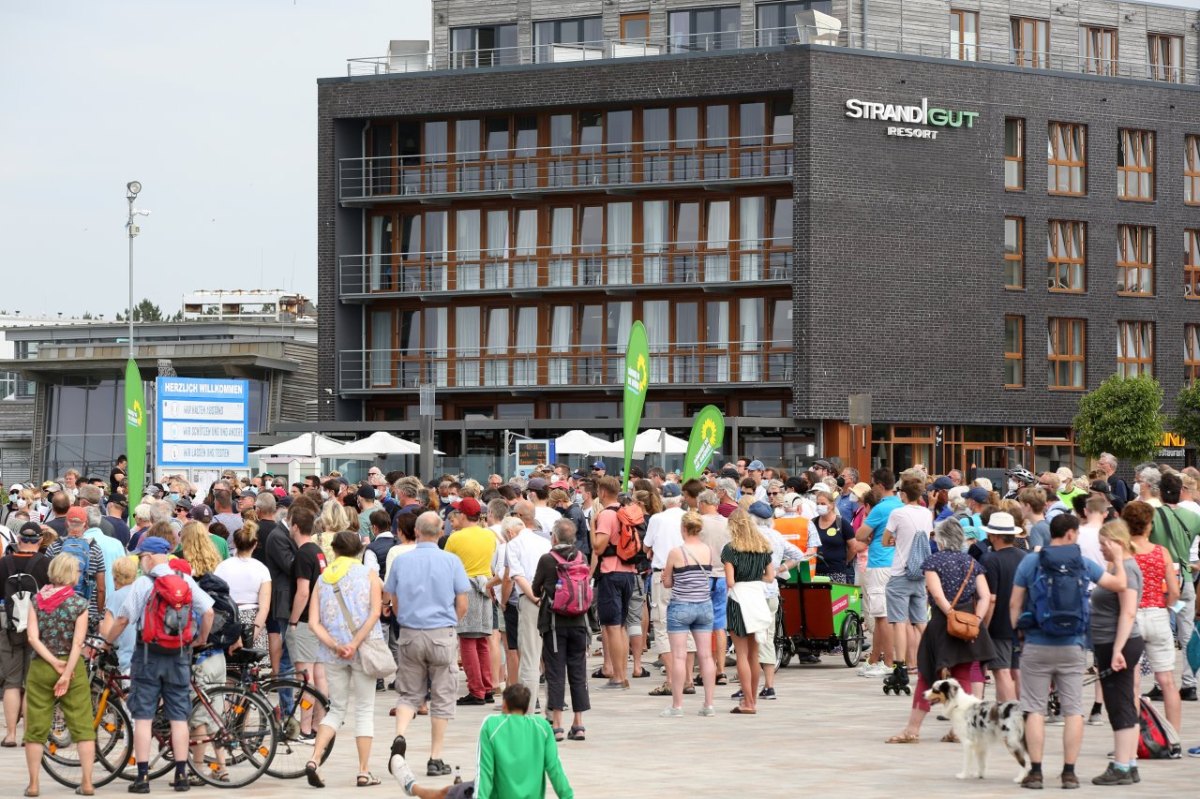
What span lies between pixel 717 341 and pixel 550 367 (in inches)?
192

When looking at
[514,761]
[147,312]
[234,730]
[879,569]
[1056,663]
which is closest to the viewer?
Result: [514,761]

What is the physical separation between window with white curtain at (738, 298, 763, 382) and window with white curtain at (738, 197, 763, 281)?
33.5 inches

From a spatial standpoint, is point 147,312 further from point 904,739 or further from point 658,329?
point 904,739

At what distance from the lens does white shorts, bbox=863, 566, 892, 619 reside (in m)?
19.0

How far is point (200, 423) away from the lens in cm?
2828

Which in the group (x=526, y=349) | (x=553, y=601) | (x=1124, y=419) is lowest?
(x=553, y=601)

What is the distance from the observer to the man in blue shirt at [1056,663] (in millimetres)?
12562

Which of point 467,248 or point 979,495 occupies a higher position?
point 467,248

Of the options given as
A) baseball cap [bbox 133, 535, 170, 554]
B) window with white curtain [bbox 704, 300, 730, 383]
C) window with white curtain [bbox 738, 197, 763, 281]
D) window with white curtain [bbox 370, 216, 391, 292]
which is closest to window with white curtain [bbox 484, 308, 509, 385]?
window with white curtain [bbox 370, 216, 391, 292]

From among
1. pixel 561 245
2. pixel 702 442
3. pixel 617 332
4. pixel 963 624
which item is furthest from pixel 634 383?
pixel 561 245

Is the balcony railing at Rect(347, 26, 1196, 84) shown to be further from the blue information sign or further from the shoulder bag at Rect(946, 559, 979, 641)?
the shoulder bag at Rect(946, 559, 979, 641)

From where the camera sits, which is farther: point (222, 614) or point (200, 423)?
point (200, 423)

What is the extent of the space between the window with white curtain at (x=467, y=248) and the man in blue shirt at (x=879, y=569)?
1387 inches

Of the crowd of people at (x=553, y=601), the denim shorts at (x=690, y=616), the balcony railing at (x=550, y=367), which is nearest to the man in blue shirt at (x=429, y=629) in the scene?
the crowd of people at (x=553, y=601)
